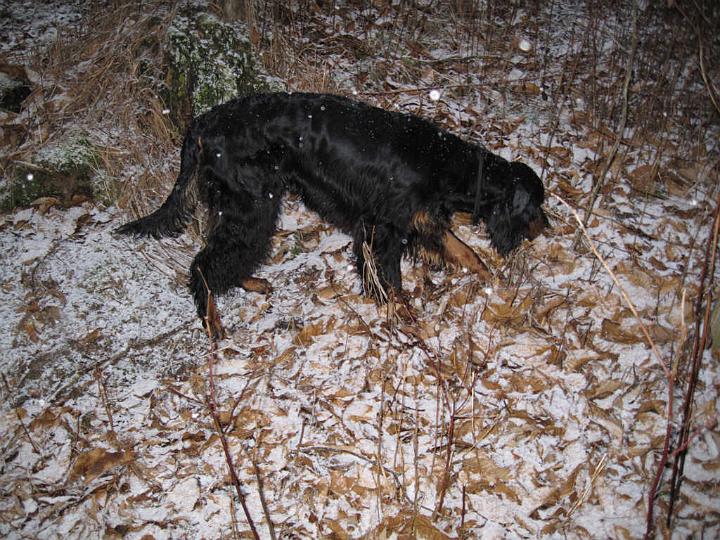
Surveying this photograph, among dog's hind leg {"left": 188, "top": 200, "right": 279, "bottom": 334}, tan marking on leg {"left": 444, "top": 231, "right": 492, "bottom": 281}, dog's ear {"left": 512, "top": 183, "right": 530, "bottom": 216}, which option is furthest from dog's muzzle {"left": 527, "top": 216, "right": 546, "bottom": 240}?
dog's hind leg {"left": 188, "top": 200, "right": 279, "bottom": 334}

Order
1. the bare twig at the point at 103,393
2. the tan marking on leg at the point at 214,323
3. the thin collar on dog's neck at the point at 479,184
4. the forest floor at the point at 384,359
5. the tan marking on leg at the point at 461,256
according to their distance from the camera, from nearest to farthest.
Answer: the forest floor at the point at 384,359, the bare twig at the point at 103,393, the thin collar on dog's neck at the point at 479,184, the tan marking on leg at the point at 214,323, the tan marking on leg at the point at 461,256

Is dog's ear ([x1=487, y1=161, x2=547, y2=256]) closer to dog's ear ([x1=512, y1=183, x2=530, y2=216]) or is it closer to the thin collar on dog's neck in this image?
dog's ear ([x1=512, y1=183, x2=530, y2=216])

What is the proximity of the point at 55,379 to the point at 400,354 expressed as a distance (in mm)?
2025

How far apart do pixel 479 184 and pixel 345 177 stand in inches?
31.4

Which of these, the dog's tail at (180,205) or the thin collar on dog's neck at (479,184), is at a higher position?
the thin collar on dog's neck at (479,184)

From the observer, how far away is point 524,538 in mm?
2250

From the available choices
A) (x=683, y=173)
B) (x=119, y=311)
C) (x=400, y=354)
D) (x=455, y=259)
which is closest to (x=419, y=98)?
(x=455, y=259)

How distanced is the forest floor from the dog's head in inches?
12.1

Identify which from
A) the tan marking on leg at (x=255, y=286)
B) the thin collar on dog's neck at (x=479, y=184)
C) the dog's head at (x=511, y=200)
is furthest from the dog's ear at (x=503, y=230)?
the tan marking on leg at (x=255, y=286)

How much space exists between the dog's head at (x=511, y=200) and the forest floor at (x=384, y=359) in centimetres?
31

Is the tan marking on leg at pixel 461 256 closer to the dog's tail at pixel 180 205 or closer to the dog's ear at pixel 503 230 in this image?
the dog's ear at pixel 503 230

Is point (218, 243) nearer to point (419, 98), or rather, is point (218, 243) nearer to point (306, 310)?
point (306, 310)

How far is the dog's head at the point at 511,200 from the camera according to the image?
300cm

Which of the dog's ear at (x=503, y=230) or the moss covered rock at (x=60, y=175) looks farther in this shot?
the moss covered rock at (x=60, y=175)
